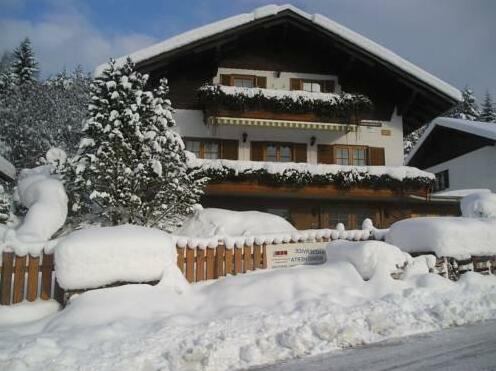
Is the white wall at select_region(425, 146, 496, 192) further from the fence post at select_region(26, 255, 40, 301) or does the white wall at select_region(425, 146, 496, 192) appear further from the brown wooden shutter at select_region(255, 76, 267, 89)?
the fence post at select_region(26, 255, 40, 301)

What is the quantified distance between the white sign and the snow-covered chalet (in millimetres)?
5654

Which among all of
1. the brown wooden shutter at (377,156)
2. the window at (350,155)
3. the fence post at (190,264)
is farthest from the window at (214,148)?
the fence post at (190,264)

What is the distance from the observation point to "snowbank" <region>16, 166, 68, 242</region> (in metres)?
12.0

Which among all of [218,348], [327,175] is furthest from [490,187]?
[218,348]

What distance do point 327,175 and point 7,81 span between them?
125ft

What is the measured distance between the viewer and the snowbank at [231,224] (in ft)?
44.6

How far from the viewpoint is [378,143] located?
66.7ft

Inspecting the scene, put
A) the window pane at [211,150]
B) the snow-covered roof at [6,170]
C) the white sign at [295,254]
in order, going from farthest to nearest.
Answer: the snow-covered roof at [6,170] → the window pane at [211,150] → the white sign at [295,254]

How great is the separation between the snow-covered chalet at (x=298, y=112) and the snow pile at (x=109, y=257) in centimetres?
813

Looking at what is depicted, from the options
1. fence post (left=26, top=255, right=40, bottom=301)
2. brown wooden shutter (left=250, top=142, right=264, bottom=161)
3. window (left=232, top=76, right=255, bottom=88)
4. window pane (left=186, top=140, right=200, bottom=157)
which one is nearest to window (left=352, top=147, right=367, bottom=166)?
brown wooden shutter (left=250, top=142, right=264, bottom=161)

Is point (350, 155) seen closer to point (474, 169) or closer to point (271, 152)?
point (271, 152)

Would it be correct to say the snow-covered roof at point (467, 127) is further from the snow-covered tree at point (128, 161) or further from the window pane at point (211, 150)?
the snow-covered tree at point (128, 161)

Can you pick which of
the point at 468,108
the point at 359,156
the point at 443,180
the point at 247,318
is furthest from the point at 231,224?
the point at 468,108

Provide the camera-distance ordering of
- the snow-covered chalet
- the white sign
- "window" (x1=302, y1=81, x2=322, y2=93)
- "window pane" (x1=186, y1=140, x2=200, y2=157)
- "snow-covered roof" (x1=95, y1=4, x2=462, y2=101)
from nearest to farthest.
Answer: the white sign
the snow-covered chalet
"snow-covered roof" (x1=95, y1=4, x2=462, y2=101)
"window pane" (x1=186, y1=140, x2=200, y2=157)
"window" (x1=302, y1=81, x2=322, y2=93)
